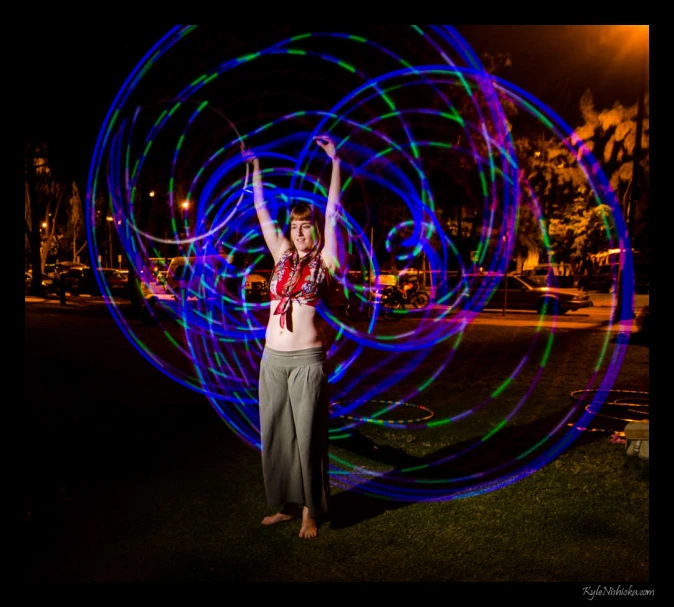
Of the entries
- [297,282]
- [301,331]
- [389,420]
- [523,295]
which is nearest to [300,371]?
[301,331]

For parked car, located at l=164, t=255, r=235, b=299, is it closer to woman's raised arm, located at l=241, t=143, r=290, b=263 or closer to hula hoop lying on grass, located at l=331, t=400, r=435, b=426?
hula hoop lying on grass, located at l=331, t=400, r=435, b=426

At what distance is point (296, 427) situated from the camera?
4.78m

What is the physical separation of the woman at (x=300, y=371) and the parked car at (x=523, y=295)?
23.0m

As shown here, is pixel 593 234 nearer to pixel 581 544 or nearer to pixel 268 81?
pixel 268 81

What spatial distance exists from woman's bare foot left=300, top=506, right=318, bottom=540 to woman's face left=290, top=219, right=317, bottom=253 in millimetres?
1677

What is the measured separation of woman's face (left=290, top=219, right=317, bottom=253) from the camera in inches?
187

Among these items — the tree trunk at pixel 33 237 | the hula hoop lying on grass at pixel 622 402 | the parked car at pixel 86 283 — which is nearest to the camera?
the hula hoop lying on grass at pixel 622 402

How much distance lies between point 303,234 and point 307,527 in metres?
1.87

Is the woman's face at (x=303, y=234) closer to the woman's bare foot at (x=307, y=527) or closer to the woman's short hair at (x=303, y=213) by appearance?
the woman's short hair at (x=303, y=213)

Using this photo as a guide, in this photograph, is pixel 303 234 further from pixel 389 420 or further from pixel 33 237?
pixel 33 237

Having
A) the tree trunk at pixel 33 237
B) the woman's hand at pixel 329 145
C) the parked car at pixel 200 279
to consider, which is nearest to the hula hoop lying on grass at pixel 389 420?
the woman's hand at pixel 329 145

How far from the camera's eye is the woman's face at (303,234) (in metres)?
4.74

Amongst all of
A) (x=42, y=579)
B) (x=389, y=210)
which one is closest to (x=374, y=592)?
(x=42, y=579)

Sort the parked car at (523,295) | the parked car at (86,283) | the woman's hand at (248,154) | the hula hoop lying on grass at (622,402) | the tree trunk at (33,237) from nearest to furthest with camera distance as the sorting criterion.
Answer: the woman's hand at (248,154)
the hula hoop lying on grass at (622,402)
the parked car at (523,295)
the tree trunk at (33,237)
the parked car at (86,283)
